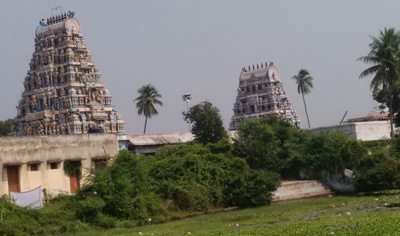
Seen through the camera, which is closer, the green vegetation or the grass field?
the grass field

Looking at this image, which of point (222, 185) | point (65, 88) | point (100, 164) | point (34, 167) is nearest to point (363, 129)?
point (222, 185)

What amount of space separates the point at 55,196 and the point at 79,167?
262 cm

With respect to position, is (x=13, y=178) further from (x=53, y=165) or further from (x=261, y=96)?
(x=261, y=96)

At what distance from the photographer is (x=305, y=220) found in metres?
22.7

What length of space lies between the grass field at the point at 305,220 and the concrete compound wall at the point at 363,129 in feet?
37.5

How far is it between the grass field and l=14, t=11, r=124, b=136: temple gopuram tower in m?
26.2

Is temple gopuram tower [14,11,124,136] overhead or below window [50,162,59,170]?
overhead

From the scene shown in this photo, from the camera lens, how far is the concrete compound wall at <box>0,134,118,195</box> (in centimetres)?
3078

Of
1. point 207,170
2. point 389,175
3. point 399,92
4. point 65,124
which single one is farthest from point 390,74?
point 65,124

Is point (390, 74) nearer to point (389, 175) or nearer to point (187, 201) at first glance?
point (389, 175)

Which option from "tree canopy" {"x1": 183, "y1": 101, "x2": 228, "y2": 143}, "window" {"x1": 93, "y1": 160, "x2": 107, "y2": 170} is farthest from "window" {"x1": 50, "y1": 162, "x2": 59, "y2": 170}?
"tree canopy" {"x1": 183, "y1": 101, "x2": 228, "y2": 143}

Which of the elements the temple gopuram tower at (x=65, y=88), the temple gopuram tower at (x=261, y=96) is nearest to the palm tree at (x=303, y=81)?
the temple gopuram tower at (x=261, y=96)

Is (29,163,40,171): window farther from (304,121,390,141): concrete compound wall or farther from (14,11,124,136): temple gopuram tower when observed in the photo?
(14,11,124,136): temple gopuram tower

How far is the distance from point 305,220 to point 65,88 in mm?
34988
